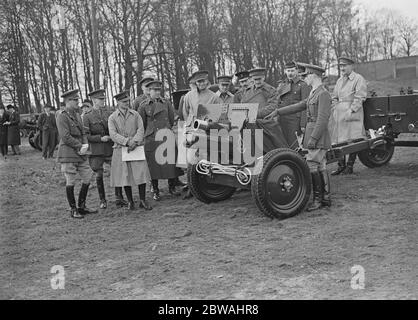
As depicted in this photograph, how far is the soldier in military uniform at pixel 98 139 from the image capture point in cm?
720

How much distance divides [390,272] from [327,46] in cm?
4616

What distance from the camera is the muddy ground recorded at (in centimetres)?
384

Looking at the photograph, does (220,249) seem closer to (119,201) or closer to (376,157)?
(119,201)

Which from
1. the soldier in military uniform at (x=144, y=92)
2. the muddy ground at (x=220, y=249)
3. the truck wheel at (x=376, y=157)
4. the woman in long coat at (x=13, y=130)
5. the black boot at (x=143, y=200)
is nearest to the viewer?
the muddy ground at (x=220, y=249)

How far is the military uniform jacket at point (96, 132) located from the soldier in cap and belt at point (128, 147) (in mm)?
290

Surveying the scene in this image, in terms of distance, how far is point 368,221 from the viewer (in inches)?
214

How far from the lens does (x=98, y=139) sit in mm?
7168

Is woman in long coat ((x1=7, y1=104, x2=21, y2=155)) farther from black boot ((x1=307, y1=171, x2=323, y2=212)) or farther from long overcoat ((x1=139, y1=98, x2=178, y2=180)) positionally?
black boot ((x1=307, y1=171, x2=323, y2=212))

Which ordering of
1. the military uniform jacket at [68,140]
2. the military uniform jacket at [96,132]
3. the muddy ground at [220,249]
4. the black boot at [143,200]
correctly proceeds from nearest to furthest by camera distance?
the muddy ground at [220,249], the military uniform jacket at [68,140], the black boot at [143,200], the military uniform jacket at [96,132]

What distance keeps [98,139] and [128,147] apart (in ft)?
1.85

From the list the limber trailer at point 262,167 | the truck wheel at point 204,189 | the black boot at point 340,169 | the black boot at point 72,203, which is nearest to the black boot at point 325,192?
the limber trailer at point 262,167

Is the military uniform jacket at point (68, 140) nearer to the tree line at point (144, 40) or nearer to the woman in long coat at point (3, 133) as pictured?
the woman in long coat at point (3, 133)

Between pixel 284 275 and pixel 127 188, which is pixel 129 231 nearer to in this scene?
pixel 127 188

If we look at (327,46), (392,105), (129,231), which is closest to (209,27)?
(327,46)
